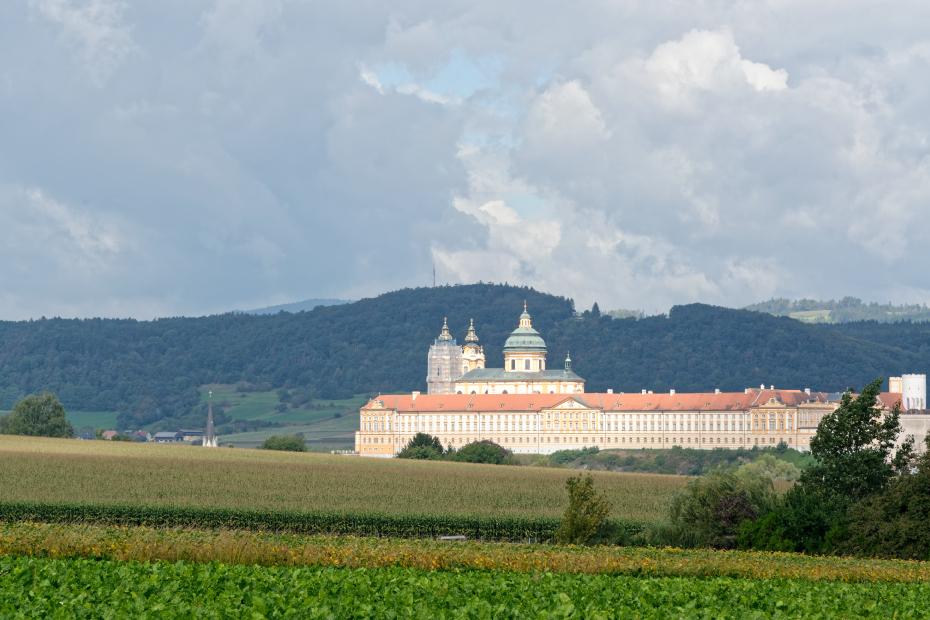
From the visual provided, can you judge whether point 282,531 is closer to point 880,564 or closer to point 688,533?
point 688,533

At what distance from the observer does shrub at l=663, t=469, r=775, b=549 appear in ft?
190

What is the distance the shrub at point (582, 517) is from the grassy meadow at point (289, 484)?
668 inches

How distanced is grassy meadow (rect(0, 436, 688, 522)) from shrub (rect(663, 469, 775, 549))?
10001 mm

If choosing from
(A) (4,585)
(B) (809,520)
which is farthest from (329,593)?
(B) (809,520)

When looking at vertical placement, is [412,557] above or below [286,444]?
below

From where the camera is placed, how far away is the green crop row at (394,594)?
2483cm

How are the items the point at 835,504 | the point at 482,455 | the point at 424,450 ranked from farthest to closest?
the point at 424,450 → the point at 482,455 → the point at 835,504

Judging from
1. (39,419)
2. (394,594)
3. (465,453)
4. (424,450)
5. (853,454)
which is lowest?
(394,594)

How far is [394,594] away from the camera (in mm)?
27672

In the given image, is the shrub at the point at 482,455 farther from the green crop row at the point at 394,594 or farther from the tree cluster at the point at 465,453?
the green crop row at the point at 394,594

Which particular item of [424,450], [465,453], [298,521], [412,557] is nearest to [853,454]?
[298,521]

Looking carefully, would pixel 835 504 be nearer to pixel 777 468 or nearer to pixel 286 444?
pixel 777 468

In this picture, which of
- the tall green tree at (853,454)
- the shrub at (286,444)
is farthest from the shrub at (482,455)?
the tall green tree at (853,454)

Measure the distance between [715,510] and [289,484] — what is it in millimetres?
35445
